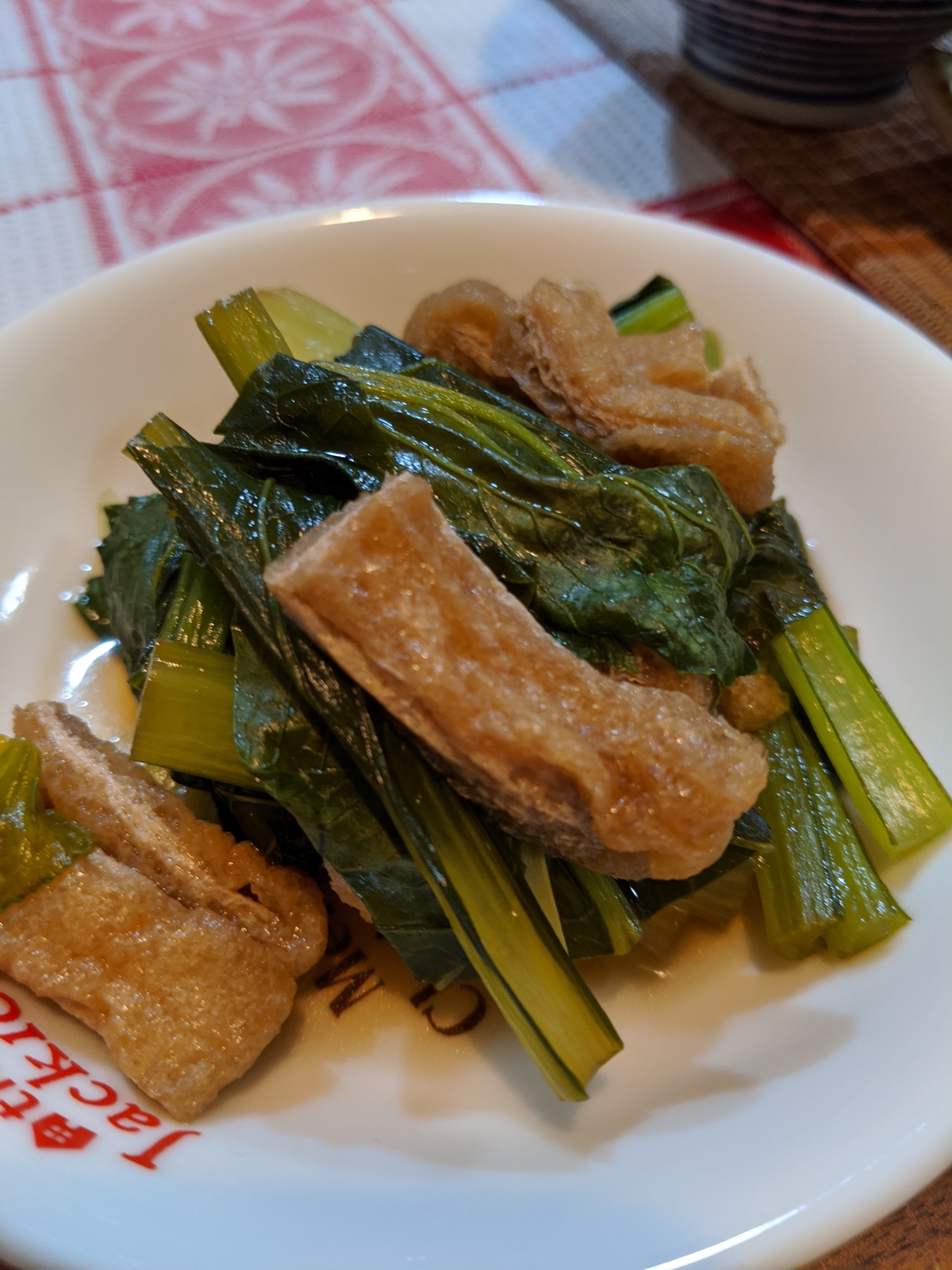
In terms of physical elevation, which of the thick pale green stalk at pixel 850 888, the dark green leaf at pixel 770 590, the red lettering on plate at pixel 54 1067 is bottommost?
the thick pale green stalk at pixel 850 888

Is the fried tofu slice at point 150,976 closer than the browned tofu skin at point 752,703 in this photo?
Yes

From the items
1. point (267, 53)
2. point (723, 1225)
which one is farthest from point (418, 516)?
point (267, 53)

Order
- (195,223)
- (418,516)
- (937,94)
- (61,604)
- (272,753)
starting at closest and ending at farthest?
(418,516) < (272,753) < (61,604) < (937,94) < (195,223)

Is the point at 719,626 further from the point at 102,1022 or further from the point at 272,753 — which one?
the point at 102,1022

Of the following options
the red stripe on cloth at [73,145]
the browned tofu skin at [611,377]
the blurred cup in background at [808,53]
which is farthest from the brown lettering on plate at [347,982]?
the blurred cup in background at [808,53]

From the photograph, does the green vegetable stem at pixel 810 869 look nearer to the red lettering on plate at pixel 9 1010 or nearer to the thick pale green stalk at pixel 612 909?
the thick pale green stalk at pixel 612 909

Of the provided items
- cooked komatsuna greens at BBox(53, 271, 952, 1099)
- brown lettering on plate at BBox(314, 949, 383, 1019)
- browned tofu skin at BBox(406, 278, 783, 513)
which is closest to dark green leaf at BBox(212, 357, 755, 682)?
cooked komatsuna greens at BBox(53, 271, 952, 1099)
